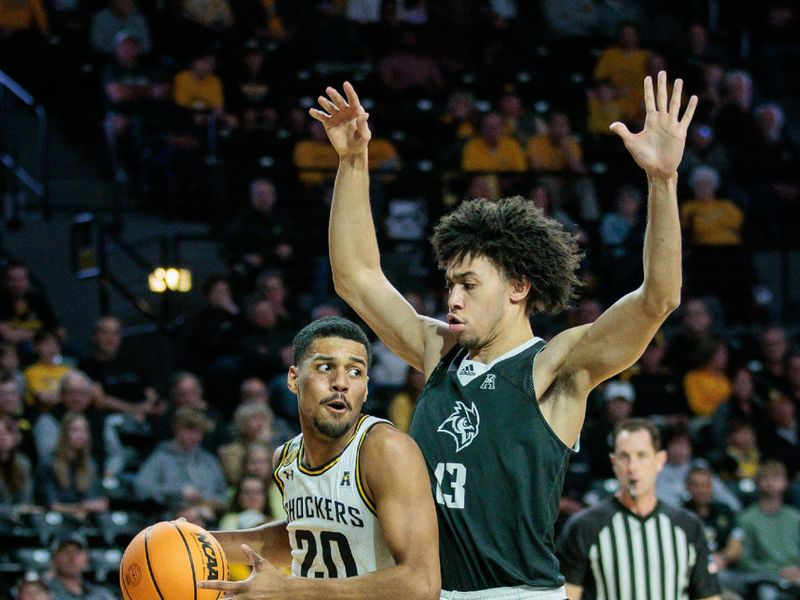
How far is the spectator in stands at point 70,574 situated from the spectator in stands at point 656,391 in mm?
4716

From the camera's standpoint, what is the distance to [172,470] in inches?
389

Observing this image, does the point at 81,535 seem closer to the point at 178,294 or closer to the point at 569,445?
the point at 178,294

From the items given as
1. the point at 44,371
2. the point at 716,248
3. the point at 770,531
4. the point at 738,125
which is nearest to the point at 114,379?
the point at 44,371

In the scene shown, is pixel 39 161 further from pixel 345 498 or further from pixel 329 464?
pixel 345 498

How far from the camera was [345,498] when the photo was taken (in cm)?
444

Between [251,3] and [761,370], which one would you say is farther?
[251,3]

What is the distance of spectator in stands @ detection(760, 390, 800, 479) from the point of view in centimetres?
1085

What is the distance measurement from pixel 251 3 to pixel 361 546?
11535mm

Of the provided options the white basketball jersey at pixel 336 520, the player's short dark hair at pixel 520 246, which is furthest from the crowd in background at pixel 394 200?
the player's short dark hair at pixel 520 246

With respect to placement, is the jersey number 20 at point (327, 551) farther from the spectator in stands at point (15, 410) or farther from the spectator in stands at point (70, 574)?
the spectator in stands at point (15, 410)

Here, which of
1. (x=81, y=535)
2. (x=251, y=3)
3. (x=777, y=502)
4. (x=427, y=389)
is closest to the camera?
(x=427, y=389)

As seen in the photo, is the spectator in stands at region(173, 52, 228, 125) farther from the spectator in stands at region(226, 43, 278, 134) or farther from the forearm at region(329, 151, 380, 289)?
the forearm at region(329, 151, 380, 289)

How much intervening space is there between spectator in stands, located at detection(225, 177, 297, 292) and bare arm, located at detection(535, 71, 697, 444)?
7953 millimetres

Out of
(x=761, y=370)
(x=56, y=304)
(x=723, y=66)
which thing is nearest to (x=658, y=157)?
(x=761, y=370)
